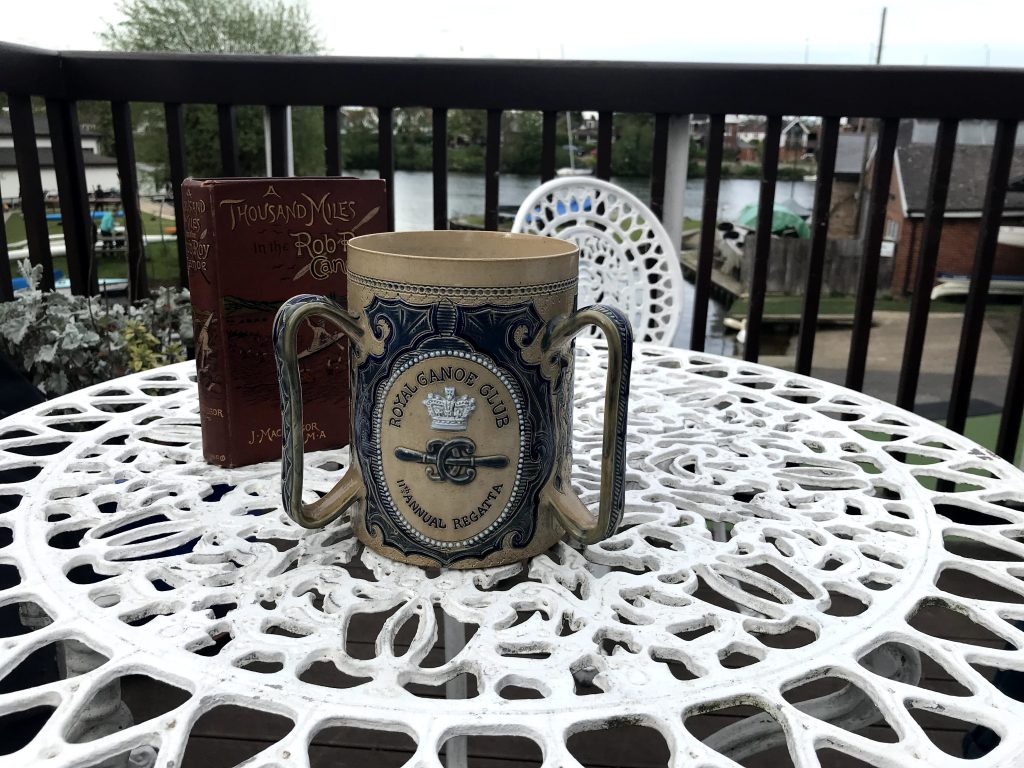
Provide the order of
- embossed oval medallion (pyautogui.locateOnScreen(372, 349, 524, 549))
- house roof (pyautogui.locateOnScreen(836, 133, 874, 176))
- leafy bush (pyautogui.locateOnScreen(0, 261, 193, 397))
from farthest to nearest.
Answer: house roof (pyautogui.locateOnScreen(836, 133, 874, 176)), leafy bush (pyautogui.locateOnScreen(0, 261, 193, 397)), embossed oval medallion (pyautogui.locateOnScreen(372, 349, 524, 549))

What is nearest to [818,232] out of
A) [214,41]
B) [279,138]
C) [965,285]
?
[279,138]

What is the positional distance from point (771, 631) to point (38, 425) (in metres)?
0.75

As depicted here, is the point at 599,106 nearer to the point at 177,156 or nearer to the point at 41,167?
the point at 177,156

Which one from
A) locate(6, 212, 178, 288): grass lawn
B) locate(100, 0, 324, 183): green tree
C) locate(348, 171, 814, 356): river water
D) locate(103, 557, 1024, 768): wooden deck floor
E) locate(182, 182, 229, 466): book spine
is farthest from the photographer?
locate(100, 0, 324, 183): green tree

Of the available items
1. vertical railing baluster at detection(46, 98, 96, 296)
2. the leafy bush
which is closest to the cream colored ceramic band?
the leafy bush

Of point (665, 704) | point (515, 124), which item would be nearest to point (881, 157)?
point (665, 704)

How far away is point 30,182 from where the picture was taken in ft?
5.91

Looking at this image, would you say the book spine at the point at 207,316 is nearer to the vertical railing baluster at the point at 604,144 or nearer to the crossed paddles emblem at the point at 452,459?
the crossed paddles emblem at the point at 452,459

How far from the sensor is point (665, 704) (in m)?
0.45

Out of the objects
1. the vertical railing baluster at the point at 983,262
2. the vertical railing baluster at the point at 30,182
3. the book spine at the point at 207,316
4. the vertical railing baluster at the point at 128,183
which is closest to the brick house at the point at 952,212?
the vertical railing baluster at the point at 983,262

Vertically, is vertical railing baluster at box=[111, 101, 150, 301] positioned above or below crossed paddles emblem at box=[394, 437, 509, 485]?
above

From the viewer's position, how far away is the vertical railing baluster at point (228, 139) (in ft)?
6.18

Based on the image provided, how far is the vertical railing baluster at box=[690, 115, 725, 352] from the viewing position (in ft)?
6.13

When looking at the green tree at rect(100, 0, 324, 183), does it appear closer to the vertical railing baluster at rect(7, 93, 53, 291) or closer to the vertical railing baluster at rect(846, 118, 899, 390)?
the vertical railing baluster at rect(7, 93, 53, 291)
